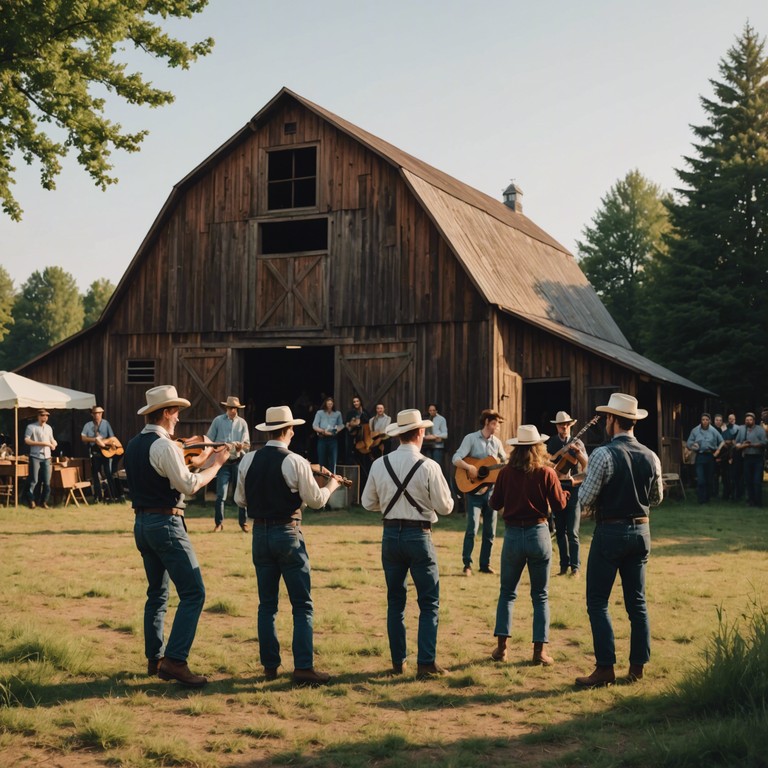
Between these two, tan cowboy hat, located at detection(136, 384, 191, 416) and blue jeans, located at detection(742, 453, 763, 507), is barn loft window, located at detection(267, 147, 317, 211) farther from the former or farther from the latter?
tan cowboy hat, located at detection(136, 384, 191, 416)

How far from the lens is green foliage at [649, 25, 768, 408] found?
29656 mm

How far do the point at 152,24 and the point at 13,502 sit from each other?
9.72 metres

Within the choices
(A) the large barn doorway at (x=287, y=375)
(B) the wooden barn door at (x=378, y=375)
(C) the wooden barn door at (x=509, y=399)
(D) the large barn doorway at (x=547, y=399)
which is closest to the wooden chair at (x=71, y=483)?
(B) the wooden barn door at (x=378, y=375)

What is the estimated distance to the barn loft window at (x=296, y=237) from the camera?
76.4 feet

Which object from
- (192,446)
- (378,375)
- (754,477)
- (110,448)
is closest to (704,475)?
(754,477)

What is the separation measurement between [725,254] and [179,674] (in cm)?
2850

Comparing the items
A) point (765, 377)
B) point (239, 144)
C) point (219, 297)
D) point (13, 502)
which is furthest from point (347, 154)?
point (765, 377)

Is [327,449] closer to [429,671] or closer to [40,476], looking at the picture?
[40,476]

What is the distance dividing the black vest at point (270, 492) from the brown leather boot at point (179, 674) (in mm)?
1144

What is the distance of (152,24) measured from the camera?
17.0 meters

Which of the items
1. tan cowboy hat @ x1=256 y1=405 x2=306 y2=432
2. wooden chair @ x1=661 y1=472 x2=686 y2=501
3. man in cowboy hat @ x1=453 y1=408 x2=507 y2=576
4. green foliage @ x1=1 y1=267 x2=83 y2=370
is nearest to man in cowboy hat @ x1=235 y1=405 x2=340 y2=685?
tan cowboy hat @ x1=256 y1=405 x2=306 y2=432

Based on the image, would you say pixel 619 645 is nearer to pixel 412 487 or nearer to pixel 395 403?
pixel 412 487

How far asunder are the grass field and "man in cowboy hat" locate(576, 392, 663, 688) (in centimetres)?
24

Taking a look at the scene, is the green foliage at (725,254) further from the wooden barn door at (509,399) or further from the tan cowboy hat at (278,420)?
the tan cowboy hat at (278,420)
